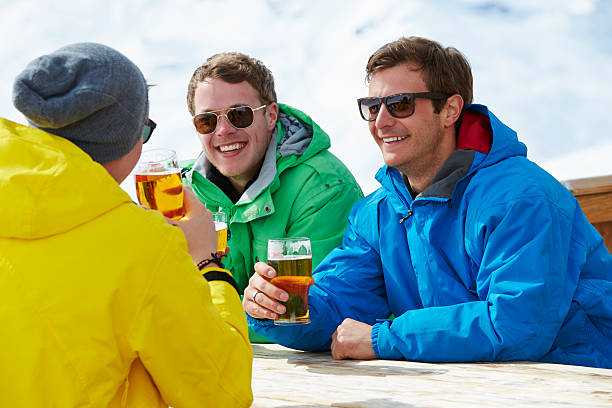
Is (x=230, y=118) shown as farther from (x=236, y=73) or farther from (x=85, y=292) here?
(x=85, y=292)

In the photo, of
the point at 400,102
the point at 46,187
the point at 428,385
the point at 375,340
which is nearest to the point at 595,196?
the point at 400,102

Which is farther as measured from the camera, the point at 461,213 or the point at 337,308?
the point at 337,308

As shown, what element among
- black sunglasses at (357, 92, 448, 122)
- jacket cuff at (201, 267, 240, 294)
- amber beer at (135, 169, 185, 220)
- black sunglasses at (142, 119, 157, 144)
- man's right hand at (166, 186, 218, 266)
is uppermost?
black sunglasses at (357, 92, 448, 122)

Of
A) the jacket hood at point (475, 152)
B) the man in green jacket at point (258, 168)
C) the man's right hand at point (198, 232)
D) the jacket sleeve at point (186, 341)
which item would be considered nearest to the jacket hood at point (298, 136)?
the man in green jacket at point (258, 168)

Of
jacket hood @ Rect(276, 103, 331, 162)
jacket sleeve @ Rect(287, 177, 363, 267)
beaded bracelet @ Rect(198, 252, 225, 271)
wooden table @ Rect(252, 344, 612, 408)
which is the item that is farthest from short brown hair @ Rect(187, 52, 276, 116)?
beaded bracelet @ Rect(198, 252, 225, 271)

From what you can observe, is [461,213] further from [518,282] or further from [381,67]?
[381,67]

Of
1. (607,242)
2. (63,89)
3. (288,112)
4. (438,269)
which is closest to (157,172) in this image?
(63,89)

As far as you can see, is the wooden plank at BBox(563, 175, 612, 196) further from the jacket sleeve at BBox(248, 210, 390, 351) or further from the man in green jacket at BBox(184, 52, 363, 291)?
the jacket sleeve at BBox(248, 210, 390, 351)

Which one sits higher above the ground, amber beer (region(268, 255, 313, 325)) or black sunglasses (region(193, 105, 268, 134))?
black sunglasses (region(193, 105, 268, 134))

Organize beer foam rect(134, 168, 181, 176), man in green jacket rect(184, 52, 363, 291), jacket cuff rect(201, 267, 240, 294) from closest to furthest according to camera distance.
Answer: jacket cuff rect(201, 267, 240, 294) → beer foam rect(134, 168, 181, 176) → man in green jacket rect(184, 52, 363, 291)

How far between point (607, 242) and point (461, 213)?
2.92m

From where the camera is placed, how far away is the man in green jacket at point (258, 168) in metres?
4.01

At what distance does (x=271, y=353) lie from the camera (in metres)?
3.16

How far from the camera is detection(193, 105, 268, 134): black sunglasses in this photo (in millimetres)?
4250
